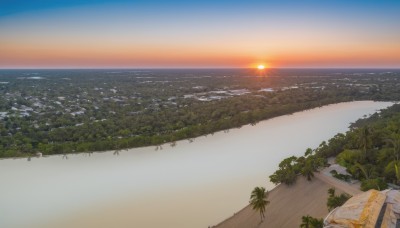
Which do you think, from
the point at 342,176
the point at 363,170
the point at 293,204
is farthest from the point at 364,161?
the point at 293,204

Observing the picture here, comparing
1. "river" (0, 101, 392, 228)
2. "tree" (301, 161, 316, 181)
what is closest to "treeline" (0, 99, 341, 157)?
"river" (0, 101, 392, 228)

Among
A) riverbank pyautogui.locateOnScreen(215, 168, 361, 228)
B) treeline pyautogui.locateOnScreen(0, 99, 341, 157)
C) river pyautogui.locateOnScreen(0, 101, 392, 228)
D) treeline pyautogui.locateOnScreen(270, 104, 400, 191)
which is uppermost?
treeline pyautogui.locateOnScreen(270, 104, 400, 191)

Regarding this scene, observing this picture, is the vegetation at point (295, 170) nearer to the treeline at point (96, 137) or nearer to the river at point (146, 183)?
the river at point (146, 183)

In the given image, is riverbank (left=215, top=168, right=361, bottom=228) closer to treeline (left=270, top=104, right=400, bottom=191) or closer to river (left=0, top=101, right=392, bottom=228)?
treeline (left=270, top=104, right=400, bottom=191)

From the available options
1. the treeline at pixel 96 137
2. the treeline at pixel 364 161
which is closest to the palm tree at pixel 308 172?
the treeline at pixel 364 161

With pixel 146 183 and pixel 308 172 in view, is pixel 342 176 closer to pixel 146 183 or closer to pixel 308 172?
pixel 308 172

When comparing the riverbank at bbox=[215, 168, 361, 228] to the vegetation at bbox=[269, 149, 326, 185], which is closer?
the riverbank at bbox=[215, 168, 361, 228]
